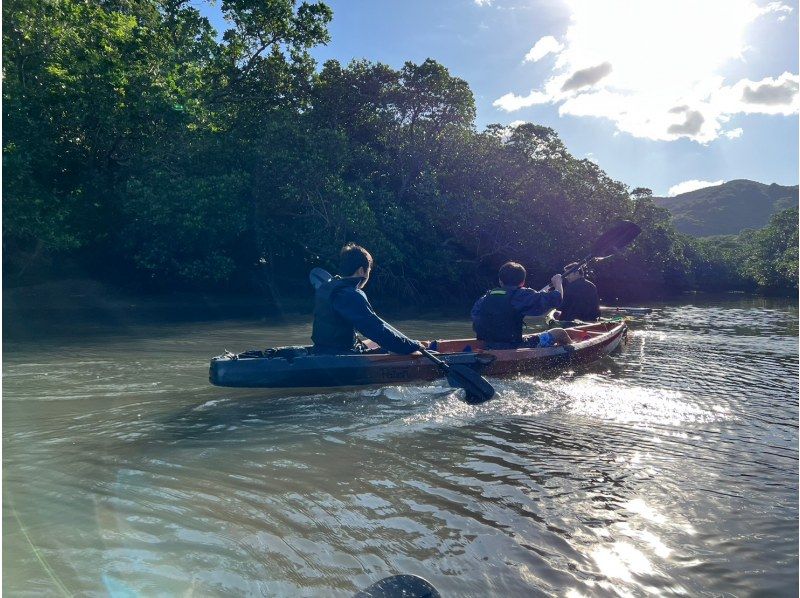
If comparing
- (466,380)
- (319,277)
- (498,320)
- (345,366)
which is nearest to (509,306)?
(498,320)

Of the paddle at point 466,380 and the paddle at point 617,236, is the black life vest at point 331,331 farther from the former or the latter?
the paddle at point 617,236

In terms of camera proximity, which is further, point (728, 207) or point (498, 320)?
point (728, 207)

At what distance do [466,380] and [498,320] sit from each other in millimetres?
1750

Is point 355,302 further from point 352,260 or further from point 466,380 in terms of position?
point 466,380

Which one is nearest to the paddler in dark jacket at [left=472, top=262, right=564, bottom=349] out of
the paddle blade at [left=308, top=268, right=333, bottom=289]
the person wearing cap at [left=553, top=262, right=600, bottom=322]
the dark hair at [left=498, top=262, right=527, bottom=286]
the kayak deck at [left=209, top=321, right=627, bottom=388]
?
the dark hair at [left=498, top=262, right=527, bottom=286]

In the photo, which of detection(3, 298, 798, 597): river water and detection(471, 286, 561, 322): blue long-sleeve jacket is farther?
detection(471, 286, 561, 322): blue long-sleeve jacket

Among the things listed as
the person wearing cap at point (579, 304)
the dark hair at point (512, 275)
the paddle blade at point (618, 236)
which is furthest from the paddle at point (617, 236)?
the dark hair at point (512, 275)

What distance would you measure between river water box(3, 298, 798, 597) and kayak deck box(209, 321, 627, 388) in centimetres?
22

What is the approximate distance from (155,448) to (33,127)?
44.7ft

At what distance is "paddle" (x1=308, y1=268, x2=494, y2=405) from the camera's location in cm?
588

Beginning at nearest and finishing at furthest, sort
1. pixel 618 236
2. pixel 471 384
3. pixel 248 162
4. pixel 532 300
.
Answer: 1. pixel 471 384
2. pixel 532 300
3. pixel 618 236
4. pixel 248 162

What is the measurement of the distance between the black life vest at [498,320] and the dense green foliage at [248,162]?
37.0ft

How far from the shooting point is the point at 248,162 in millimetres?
18672

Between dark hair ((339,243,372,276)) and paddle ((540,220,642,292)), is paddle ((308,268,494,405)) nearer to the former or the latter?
dark hair ((339,243,372,276))
